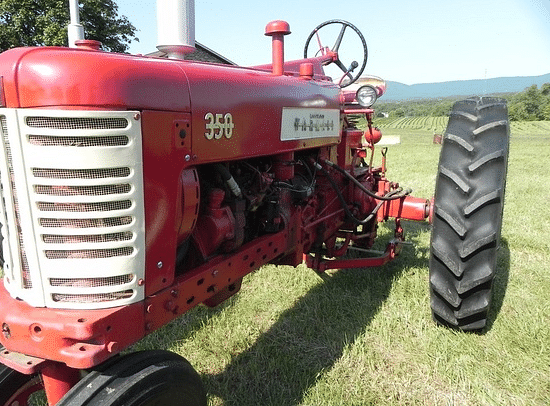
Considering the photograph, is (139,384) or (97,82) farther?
(139,384)

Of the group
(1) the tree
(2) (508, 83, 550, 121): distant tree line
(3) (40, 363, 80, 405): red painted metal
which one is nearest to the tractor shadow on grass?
(3) (40, 363, 80, 405): red painted metal

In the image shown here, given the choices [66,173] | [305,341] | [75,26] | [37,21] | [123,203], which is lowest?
[305,341]

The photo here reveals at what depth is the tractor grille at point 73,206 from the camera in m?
1.42

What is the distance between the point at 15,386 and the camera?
192cm

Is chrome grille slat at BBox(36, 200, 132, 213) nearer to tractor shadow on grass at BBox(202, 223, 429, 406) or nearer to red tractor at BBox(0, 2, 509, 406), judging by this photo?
red tractor at BBox(0, 2, 509, 406)

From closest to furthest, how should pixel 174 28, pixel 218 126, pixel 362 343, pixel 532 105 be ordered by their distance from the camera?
pixel 218 126 < pixel 174 28 < pixel 362 343 < pixel 532 105

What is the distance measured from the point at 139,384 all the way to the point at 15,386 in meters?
0.72

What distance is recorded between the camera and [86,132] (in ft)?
A: 4.62

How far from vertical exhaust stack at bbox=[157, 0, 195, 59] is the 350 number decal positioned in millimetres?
495

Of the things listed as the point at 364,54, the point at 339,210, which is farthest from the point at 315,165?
the point at 364,54

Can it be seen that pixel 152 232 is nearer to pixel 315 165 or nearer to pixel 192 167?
pixel 192 167

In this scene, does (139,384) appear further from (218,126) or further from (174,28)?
(174,28)

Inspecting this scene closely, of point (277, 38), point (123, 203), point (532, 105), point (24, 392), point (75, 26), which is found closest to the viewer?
point (123, 203)

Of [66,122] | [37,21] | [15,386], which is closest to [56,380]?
[15,386]
